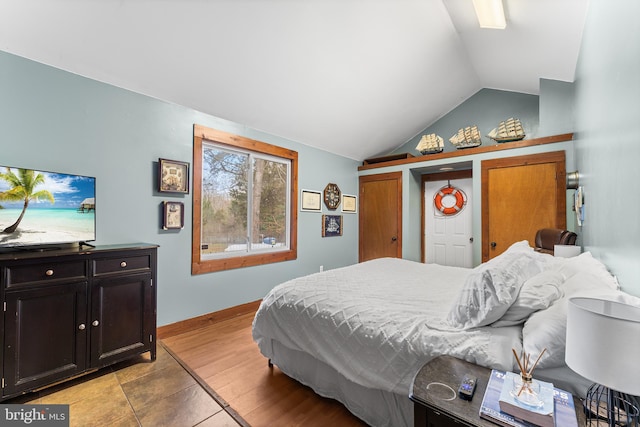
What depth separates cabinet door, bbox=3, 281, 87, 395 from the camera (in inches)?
64.7

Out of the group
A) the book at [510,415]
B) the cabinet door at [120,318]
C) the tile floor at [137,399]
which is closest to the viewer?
the book at [510,415]

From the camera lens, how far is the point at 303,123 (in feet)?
12.2

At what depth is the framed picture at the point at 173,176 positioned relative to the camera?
2.66 metres

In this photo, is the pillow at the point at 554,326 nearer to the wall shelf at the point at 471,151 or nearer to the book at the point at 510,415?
the book at the point at 510,415

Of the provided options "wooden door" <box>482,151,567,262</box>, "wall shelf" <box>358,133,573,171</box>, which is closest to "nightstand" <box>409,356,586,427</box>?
"wooden door" <box>482,151,567,262</box>

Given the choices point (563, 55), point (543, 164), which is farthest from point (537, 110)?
point (563, 55)

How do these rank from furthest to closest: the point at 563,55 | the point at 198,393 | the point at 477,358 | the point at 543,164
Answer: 1. the point at 543,164
2. the point at 563,55
3. the point at 198,393
4. the point at 477,358

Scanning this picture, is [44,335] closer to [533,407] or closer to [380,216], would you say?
[533,407]

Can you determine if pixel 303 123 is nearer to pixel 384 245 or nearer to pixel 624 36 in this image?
pixel 384 245

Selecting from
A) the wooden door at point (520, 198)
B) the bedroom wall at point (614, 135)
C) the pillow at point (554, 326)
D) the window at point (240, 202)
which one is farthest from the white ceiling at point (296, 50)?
the pillow at point (554, 326)

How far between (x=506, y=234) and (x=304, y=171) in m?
2.94

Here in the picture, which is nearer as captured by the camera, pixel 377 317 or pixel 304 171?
pixel 377 317

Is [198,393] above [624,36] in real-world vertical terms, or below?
below

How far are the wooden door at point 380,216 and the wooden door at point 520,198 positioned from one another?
130 cm
